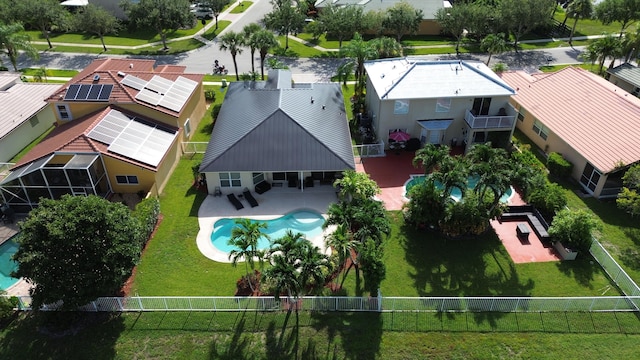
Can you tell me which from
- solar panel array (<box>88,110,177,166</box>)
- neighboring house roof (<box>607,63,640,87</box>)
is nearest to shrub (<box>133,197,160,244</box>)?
solar panel array (<box>88,110,177,166</box>)

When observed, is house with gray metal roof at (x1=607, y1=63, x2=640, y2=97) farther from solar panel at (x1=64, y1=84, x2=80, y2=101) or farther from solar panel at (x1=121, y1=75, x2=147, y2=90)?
solar panel at (x1=64, y1=84, x2=80, y2=101)

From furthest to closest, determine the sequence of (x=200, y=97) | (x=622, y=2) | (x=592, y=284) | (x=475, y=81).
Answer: (x=622, y=2) < (x=200, y=97) < (x=475, y=81) < (x=592, y=284)

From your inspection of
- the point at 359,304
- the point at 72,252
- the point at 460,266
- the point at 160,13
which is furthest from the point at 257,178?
the point at 160,13

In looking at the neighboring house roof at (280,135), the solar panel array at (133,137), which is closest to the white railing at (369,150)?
the neighboring house roof at (280,135)

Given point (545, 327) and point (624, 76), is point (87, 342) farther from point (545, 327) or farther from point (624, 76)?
point (624, 76)

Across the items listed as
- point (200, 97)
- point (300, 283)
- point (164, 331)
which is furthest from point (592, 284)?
point (200, 97)

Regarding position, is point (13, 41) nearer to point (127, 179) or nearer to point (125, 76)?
point (125, 76)

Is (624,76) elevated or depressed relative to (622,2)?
depressed
